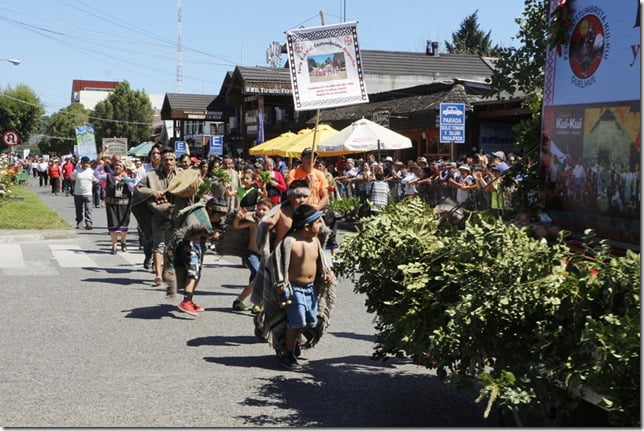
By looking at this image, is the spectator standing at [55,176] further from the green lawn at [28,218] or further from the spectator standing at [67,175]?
the green lawn at [28,218]

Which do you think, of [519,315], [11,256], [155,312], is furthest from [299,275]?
[11,256]

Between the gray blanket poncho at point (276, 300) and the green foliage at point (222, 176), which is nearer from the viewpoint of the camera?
the gray blanket poncho at point (276, 300)

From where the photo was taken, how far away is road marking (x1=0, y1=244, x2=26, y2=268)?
13.6 metres

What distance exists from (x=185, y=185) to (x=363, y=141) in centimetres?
1165

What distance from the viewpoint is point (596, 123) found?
17.4 feet

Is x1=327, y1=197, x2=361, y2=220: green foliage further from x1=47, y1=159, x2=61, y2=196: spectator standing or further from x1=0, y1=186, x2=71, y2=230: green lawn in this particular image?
x1=47, y1=159, x2=61, y2=196: spectator standing

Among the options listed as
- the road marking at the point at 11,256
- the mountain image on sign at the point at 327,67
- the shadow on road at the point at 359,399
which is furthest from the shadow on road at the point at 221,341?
the road marking at the point at 11,256

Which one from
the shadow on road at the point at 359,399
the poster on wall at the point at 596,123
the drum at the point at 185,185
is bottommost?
the shadow on road at the point at 359,399

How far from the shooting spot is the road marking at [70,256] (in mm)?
13828

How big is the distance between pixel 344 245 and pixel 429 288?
1.13 m

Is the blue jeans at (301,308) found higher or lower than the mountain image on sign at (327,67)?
lower

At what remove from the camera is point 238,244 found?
961 centimetres

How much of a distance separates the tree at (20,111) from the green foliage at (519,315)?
72.9m

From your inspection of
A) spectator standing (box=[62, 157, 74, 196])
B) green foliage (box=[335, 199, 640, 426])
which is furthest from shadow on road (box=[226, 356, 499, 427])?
spectator standing (box=[62, 157, 74, 196])
